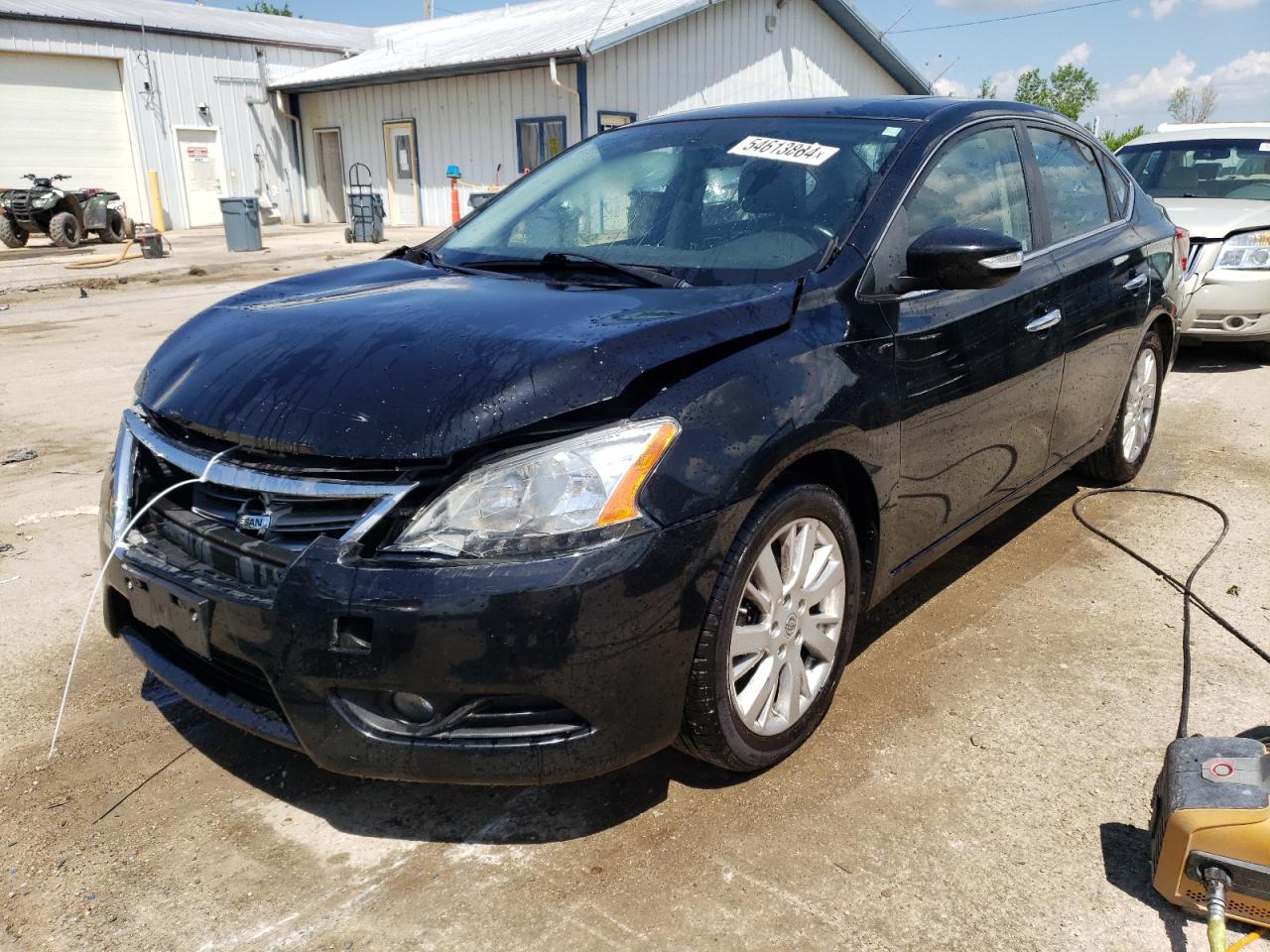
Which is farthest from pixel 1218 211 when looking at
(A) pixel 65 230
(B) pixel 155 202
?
(B) pixel 155 202

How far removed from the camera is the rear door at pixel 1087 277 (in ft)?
12.5

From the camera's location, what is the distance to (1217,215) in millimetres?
7773

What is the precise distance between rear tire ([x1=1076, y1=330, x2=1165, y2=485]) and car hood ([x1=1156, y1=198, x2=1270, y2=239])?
3082mm

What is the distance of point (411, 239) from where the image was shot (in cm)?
1953

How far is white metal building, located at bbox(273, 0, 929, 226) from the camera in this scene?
18.5 m

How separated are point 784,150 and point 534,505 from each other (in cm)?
174

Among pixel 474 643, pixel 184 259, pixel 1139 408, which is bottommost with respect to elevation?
pixel 184 259

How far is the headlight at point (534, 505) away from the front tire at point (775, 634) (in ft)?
1.14

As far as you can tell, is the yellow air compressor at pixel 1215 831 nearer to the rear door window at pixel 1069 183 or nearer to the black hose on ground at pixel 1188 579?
the black hose on ground at pixel 1188 579

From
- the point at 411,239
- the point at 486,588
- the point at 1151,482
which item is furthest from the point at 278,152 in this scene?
the point at 486,588

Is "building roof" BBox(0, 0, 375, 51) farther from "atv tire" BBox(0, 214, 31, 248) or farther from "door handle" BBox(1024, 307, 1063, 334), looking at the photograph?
"door handle" BBox(1024, 307, 1063, 334)

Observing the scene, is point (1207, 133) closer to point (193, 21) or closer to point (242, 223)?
point (242, 223)

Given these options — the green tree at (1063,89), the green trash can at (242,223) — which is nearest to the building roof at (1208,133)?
the green trash can at (242,223)

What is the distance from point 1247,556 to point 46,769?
440 cm
